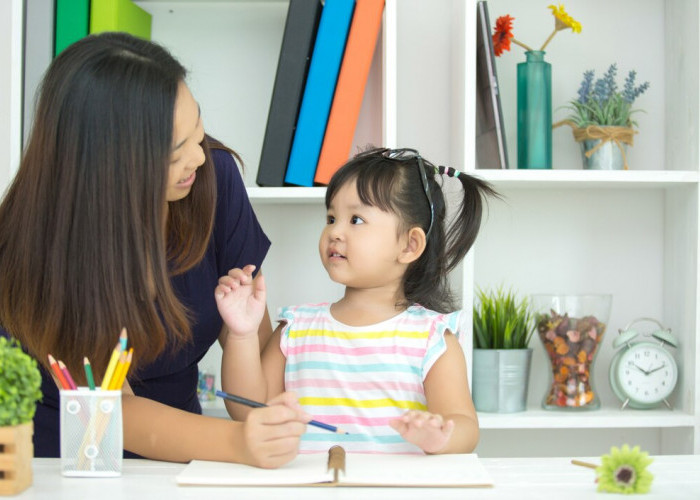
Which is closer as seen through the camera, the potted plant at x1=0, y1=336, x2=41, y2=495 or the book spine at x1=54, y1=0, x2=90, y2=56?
the potted plant at x1=0, y1=336, x2=41, y2=495

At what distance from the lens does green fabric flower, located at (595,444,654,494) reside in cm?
90

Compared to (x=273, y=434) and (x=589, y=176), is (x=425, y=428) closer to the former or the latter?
(x=273, y=434)

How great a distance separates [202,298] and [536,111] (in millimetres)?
865

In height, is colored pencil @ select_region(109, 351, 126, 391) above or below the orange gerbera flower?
below

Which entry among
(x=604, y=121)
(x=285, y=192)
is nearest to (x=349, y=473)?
(x=285, y=192)

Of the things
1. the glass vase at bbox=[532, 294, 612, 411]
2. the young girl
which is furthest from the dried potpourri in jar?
the young girl

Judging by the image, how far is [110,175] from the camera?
117cm

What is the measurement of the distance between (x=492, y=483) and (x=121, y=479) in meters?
0.41

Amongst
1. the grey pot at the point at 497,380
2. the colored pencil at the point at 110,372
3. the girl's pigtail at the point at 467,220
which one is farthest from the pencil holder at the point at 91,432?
the grey pot at the point at 497,380

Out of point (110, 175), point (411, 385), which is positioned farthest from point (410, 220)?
point (110, 175)

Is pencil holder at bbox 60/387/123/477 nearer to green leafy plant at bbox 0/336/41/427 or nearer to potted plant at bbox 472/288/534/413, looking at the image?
green leafy plant at bbox 0/336/41/427

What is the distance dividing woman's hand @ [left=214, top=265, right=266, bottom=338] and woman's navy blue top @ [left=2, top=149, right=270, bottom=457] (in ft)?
Answer: 0.41

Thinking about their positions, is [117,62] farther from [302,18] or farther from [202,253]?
[302,18]

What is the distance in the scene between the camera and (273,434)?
991 millimetres
